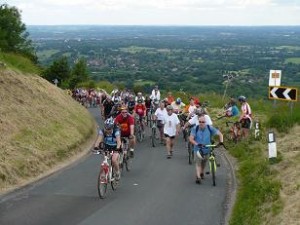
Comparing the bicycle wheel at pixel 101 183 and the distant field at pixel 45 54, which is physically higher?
the bicycle wheel at pixel 101 183

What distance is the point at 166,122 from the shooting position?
19.9 metres

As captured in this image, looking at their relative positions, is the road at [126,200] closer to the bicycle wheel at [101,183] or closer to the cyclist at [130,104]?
the bicycle wheel at [101,183]

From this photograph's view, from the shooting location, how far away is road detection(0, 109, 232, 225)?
39.4 ft

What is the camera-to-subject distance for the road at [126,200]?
12000 mm

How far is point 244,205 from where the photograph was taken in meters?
13.0

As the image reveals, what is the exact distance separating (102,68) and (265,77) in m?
43.0

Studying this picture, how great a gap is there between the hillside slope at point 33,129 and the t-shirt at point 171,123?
3.40m

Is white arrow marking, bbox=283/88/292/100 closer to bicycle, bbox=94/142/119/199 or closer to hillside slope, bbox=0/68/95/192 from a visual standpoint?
bicycle, bbox=94/142/119/199

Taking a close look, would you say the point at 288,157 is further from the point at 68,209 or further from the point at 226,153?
the point at 68,209

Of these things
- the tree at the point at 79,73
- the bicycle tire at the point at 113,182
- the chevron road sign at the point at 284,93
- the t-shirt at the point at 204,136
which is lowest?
the tree at the point at 79,73

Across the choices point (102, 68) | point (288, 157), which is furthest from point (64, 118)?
point (102, 68)

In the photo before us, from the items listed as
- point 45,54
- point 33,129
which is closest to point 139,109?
point 33,129

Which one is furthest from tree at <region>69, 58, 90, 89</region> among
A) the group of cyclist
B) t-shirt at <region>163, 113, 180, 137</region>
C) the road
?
the road

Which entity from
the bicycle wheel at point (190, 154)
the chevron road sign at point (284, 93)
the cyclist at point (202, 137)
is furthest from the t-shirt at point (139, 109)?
the cyclist at point (202, 137)
